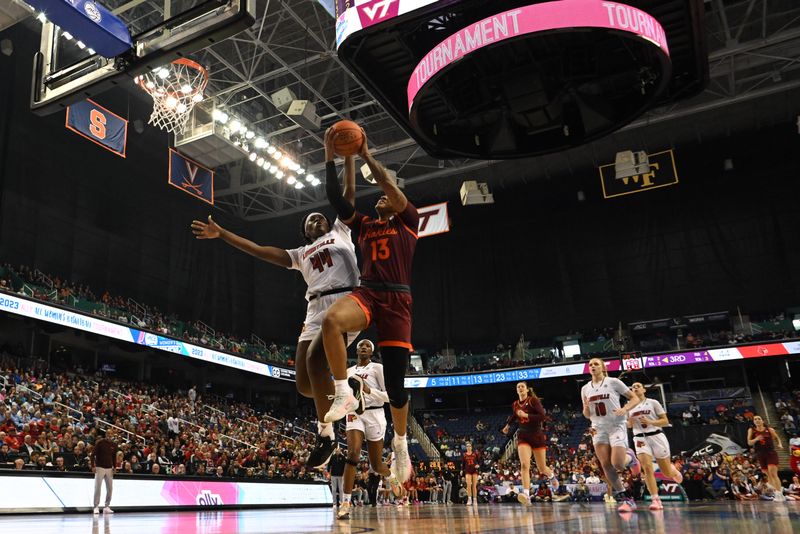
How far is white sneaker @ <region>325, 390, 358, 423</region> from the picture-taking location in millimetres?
4340

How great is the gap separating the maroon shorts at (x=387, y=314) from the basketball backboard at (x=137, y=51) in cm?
369

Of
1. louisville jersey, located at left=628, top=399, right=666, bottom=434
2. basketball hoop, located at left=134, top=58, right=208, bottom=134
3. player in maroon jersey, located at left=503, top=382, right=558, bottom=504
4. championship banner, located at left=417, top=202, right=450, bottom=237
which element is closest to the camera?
louisville jersey, located at left=628, top=399, right=666, bottom=434

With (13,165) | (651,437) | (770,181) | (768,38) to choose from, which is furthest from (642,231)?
(13,165)

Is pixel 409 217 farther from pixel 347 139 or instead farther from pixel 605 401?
pixel 605 401

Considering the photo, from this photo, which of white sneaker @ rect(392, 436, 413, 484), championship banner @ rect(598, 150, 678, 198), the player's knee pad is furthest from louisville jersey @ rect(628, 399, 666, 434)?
championship banner @ rect(598, 150, 678, 198)

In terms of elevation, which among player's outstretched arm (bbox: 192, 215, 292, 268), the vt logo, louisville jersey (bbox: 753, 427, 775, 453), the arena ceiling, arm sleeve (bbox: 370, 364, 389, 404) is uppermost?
the arena ceiling

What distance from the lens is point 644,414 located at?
902cm

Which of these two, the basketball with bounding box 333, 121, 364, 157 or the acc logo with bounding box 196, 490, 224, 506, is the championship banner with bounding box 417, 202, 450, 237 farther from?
the basketball with bounding box 333, 121, 364, 157

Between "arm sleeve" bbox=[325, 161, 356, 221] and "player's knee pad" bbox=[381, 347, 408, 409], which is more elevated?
"arm sleeve" bbox=[325, 161, 356, 221]

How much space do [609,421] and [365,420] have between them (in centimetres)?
321

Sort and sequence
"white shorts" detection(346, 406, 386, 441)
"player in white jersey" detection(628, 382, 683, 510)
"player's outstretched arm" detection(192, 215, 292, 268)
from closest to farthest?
"player's outstretched arm" detection(192, 215, 292, 268) → "white shorts" detection(346, 406, 386, 441) → "player in white jersey" detection(628, 382, 683, 510)

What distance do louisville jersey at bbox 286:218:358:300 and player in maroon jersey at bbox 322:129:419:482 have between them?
0.21m

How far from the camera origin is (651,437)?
8914 mm

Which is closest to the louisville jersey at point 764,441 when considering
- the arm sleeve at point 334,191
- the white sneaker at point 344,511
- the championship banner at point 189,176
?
the white sneaker at point 344,511
